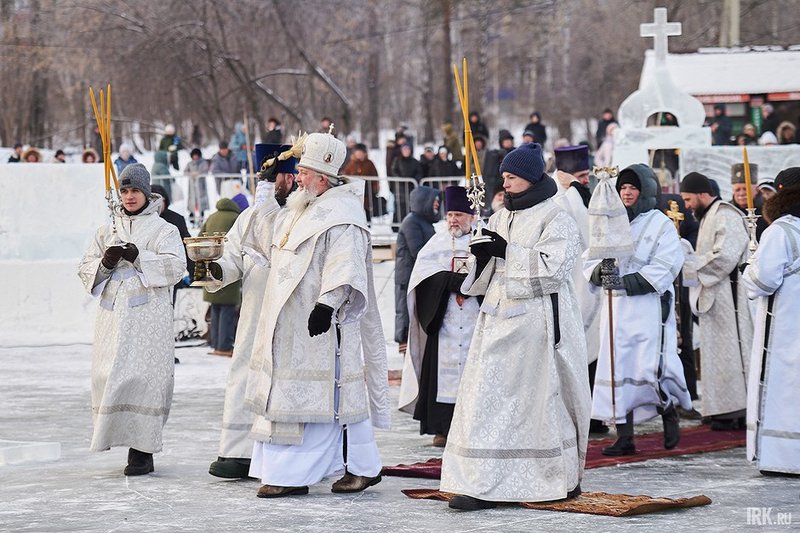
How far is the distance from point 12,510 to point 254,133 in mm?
28964

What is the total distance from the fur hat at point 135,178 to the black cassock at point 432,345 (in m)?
2.04

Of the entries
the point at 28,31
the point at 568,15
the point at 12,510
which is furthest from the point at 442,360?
the point at 568,15

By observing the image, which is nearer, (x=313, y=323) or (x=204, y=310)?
(x=313, y=323)

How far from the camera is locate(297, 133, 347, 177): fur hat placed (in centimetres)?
803

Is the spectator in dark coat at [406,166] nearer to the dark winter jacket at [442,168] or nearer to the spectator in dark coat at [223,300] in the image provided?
the dark winter jacket at [442,168]

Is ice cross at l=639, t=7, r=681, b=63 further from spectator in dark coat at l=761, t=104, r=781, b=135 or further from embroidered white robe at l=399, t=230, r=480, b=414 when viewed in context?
spectator in dark coat at l=761, t=104, r=781, b=135

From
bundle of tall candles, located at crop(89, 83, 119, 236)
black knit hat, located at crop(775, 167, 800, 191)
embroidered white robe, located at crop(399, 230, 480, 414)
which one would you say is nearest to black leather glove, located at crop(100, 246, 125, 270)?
bundle of tall candles, located at crop(89, 83, 119, 236)

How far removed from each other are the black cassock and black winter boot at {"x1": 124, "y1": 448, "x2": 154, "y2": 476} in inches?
80.6

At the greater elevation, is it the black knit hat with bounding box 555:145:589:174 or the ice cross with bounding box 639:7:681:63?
the ice cross with bounding box 639:7:681:63

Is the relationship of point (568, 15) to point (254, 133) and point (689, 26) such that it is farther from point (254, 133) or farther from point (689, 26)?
point (254, 133)

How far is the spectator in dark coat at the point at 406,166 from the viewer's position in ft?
71.7

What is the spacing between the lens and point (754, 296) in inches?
349

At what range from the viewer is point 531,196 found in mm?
7711

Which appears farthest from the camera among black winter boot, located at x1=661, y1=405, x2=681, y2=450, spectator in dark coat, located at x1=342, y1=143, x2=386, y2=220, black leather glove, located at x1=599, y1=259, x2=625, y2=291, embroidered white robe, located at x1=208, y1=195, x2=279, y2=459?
spectator in dark coat, located at x1=342, y1=143, x2=386, y2=220
